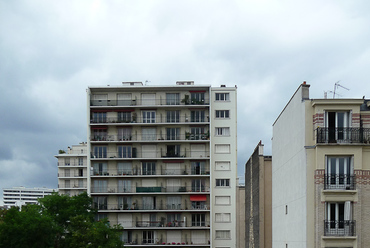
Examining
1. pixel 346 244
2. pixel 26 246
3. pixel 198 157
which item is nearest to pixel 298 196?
pixel 346 244

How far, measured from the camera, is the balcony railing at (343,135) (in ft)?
97.2

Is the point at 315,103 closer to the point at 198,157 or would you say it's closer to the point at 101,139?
the point at 198,157

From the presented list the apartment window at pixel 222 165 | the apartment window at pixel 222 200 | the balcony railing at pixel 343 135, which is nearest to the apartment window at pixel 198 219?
the apartment window at pixel 222 200

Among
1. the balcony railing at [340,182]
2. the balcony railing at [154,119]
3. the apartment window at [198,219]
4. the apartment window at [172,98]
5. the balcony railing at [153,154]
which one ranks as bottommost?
the apartment window at [198,219]

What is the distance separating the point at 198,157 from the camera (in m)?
68.9

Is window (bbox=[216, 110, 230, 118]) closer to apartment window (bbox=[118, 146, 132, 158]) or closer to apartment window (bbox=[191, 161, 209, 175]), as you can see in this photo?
apartment window (bbox=[191, 161, 209, 175])

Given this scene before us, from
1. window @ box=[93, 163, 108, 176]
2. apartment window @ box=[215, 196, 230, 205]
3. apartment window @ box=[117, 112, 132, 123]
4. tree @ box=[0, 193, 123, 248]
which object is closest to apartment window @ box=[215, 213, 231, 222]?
apartment window @ box=[215, 196, 230, 205]

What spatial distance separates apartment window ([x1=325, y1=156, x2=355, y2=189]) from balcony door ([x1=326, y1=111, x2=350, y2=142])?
126 cm

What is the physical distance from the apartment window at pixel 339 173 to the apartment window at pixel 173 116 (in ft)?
135

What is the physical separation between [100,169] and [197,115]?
621 inches

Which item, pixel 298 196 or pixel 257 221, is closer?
pixel 298 196

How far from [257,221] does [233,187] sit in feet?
59.2

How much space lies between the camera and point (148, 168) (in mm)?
69250

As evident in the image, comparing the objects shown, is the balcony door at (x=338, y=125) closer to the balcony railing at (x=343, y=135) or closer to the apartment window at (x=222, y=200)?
Answer: the balcony railing at (x=343, y=135)
